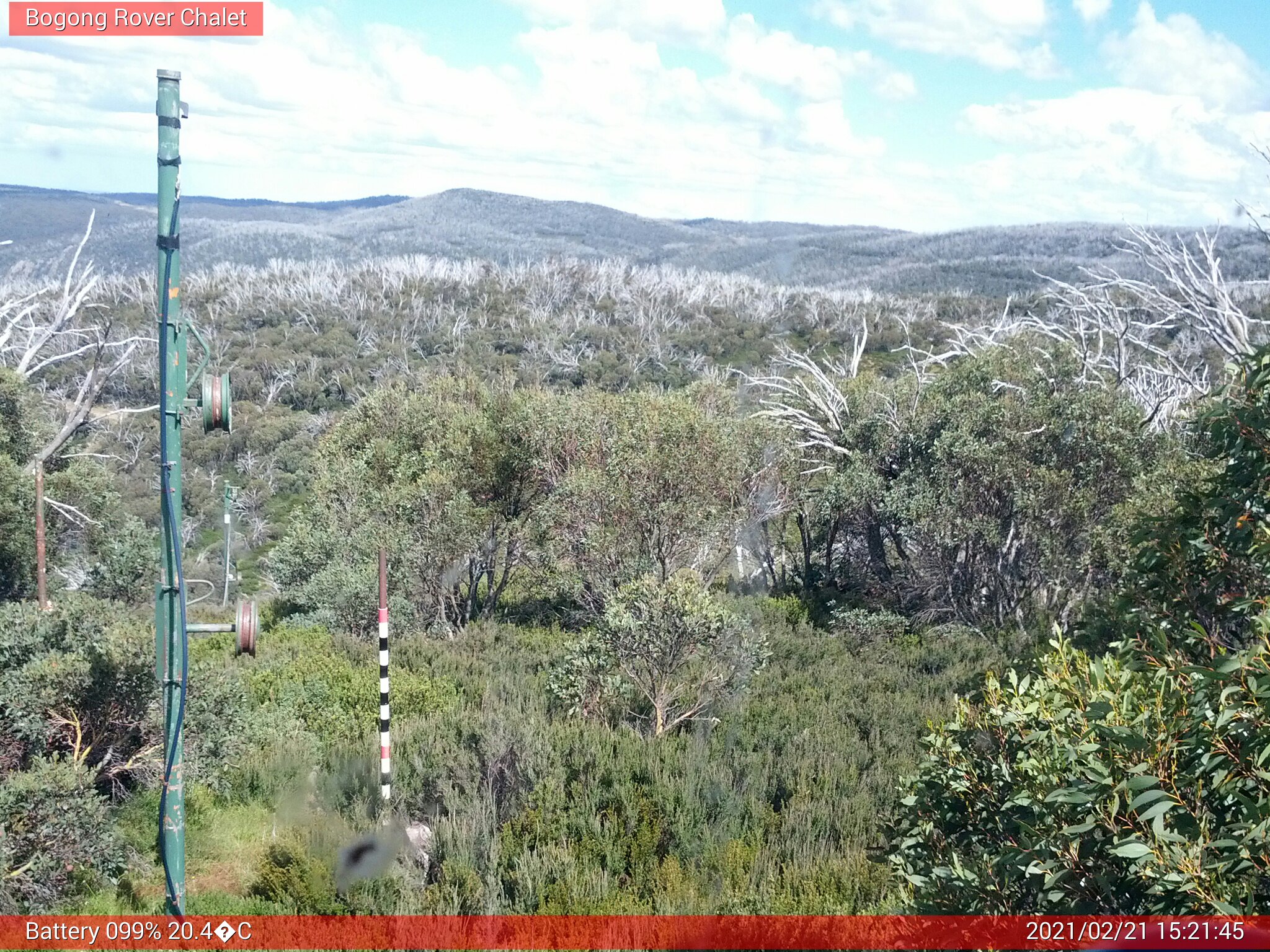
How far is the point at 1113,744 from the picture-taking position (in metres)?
3.11

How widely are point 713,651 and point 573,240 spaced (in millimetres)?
118623

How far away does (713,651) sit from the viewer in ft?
33.5

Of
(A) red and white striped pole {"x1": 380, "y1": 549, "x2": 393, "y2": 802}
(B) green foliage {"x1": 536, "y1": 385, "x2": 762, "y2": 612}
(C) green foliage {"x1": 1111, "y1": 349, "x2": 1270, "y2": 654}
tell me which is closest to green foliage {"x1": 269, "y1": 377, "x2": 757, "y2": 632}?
(B) green foliage {"x1": 536, "y1": 385, "x2": 762, "y2": 612}

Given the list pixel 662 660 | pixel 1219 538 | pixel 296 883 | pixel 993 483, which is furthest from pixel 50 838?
pixel 993 483

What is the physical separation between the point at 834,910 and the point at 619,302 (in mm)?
66537

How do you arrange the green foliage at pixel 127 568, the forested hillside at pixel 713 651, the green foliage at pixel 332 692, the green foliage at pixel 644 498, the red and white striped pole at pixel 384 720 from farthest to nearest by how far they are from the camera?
1. the green foliage at pixel 127 568
2. the green foliage at pixel 644 498
3. the green foliage at pixel 332 692
4. the red and white striped pole at pixel 384 720
5. the forested hillside at pixel 713 651

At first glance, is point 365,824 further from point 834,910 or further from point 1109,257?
point 1109,257

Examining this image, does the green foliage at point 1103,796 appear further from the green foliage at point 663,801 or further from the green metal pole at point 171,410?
the green metal pole at point 171,410

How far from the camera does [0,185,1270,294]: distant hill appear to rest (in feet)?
217

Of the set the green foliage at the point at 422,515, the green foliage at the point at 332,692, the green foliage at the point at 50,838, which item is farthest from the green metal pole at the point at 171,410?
the green foliage at the point at 422,515

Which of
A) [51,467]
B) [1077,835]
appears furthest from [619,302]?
[1077,835]

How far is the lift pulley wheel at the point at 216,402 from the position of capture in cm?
462

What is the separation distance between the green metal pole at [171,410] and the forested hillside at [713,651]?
6.68 feet

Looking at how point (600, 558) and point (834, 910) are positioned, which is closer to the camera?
point (834, 910)
